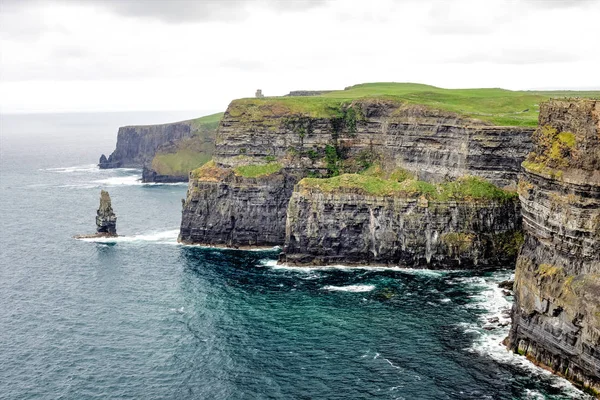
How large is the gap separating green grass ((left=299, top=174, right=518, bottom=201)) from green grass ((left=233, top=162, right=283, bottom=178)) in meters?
16.4

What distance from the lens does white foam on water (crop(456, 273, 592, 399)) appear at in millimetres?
69469

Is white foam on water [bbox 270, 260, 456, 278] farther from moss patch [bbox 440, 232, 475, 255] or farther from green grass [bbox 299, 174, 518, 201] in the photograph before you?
green grass [bbox 299, 174, 518, 201]

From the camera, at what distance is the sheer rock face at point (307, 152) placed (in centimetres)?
11988

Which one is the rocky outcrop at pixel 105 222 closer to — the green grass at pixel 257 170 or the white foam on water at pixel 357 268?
the green grass at pixel 257 170

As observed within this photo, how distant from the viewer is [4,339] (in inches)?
3425

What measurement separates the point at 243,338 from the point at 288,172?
206 feet

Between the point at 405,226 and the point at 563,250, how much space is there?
4792 centimetres

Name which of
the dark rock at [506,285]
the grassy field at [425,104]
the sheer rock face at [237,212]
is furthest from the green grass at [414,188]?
the dark rock at [506,285]

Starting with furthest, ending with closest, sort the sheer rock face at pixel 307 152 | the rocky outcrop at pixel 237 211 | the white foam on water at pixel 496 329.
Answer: the rocky outcrop at pixel 237 211 → the sheer rock face at pixel 307 152 → the white foam on water at pixel 496 329

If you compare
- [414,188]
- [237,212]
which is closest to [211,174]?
[237,212]

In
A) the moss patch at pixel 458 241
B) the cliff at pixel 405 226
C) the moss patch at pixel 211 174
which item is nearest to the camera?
the moss patch at pixel 458 241

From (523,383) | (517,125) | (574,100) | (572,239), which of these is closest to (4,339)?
(523,383)

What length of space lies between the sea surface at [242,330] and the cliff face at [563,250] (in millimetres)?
3565

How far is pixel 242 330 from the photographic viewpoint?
292 ft
